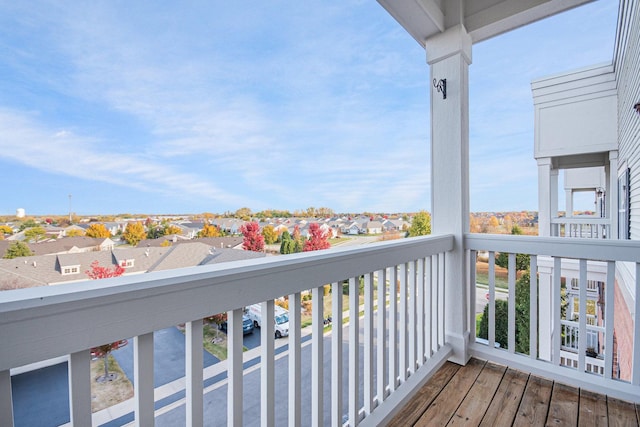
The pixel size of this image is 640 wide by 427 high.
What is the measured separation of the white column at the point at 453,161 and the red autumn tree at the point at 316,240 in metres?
1.43

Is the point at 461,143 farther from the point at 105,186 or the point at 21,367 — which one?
the point at 21,367

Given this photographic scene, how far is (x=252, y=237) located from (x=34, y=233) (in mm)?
536

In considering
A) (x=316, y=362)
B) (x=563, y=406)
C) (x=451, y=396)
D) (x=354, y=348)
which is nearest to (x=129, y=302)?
(x=316, y=362)

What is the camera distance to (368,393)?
5.24 ft

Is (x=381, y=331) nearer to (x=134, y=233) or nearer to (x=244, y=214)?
(x=244, y=214)

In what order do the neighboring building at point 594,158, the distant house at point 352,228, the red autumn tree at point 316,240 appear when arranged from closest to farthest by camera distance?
the red autumn tree at point 316,240, the distant house at point 352,228, the neighboring building at point 594,158

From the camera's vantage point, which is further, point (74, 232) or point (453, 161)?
point (453, 161)

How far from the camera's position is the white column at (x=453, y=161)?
2293mm

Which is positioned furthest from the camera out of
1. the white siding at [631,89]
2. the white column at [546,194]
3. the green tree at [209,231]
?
the white column at [546,194]

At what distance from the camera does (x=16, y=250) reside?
57 centimetres

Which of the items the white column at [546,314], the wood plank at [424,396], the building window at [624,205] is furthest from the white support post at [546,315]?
the wood plank at [424,396]

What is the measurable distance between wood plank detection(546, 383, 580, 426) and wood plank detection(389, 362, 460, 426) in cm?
57

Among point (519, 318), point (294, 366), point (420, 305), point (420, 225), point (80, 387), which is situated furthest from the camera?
point (519, 318)

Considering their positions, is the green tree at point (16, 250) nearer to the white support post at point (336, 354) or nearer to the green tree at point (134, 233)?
the green tree at point (134, 233)
